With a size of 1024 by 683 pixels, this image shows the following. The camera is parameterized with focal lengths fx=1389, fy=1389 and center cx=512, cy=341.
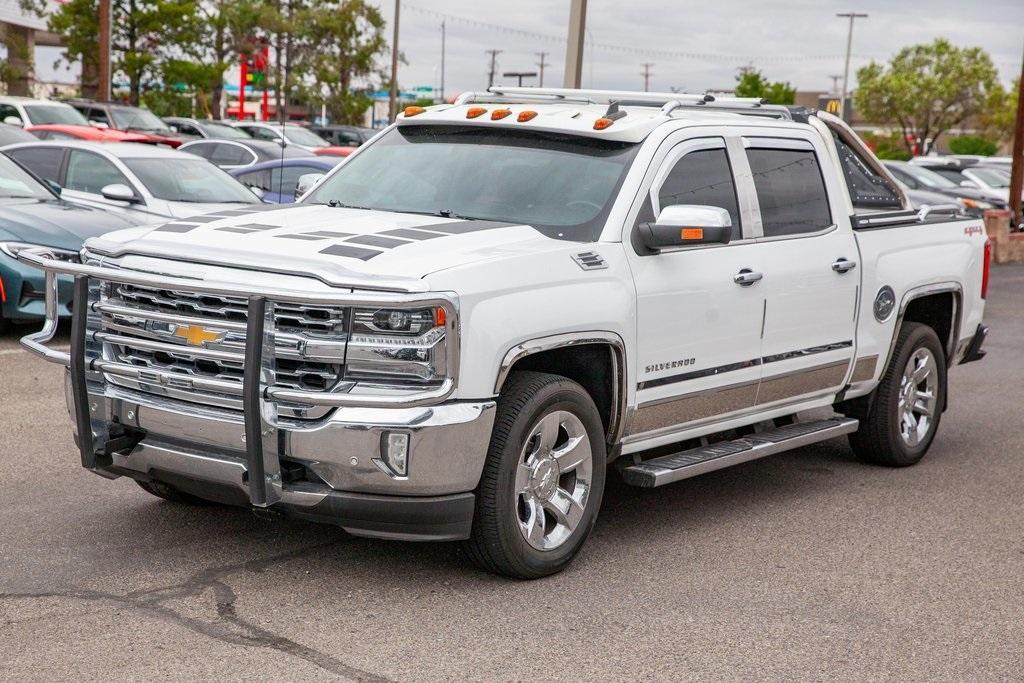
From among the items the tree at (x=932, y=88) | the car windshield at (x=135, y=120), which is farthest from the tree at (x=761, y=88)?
the car windshield at (x=135, y=120)

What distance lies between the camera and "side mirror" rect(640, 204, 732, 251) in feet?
18.7

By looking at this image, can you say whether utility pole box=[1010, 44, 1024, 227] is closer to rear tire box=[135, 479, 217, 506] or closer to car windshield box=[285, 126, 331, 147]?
car windshield box=[285, 126, 331, 147]

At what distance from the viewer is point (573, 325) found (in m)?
5.37

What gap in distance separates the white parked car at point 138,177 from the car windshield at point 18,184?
89 centimetres

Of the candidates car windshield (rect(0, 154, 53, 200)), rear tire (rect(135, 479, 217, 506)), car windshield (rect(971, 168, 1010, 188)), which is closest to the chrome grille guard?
rear tire (rect(135, 479, 217, 506))

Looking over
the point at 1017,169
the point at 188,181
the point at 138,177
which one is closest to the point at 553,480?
the point at 138,177

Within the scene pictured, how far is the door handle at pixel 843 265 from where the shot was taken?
700cm

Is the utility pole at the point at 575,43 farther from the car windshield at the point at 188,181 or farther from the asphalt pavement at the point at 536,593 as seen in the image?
the asphalt pavement at the point at 536,593

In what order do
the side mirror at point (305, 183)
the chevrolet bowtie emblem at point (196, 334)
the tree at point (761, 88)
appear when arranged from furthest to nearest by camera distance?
the tree at point (761, 88) < the side mirror at point (305, 183) < the chevrolet bowtie emblem at point (196, 334)

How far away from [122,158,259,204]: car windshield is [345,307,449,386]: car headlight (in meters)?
9.08

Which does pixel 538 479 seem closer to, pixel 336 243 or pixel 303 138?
pixel 336 243

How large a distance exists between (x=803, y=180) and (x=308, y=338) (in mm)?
3219

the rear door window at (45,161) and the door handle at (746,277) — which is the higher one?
the door handle at (746,277)

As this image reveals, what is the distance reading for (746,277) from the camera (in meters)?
6.31
